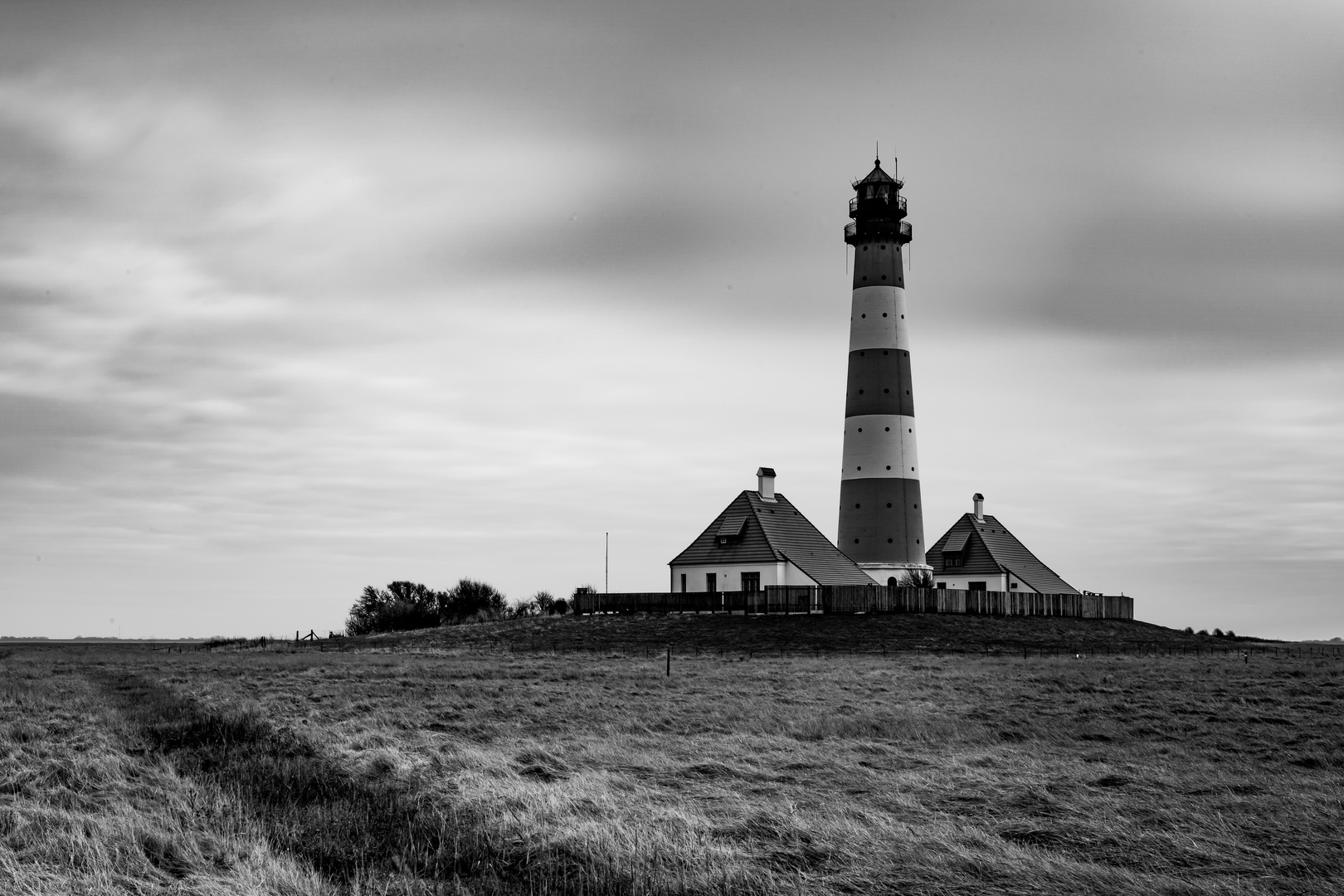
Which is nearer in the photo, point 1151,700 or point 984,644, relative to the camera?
point 1151,700

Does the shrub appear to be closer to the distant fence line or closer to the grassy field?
the distant fence line

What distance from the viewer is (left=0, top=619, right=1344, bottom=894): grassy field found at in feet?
33.1

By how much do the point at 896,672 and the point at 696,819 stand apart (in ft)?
82.1

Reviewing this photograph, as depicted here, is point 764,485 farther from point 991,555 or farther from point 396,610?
point 396,610

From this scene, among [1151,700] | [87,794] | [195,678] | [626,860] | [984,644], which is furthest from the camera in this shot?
[984,644]

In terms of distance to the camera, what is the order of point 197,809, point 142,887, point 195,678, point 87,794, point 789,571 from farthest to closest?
point 789,571 → point 195,678 → point 87,794 → point 197,809 → point 142,887

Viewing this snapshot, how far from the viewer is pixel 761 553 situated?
6625 cm

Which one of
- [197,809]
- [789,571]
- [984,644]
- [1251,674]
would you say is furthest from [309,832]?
[789,571]

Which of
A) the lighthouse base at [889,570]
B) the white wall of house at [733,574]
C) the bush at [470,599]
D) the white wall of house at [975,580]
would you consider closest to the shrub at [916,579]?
the lighthouse base at [889,570]

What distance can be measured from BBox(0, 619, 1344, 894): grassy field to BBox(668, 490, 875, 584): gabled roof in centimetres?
3602

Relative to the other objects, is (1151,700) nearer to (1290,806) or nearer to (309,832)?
(1290,806)

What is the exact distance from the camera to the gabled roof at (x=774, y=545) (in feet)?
218

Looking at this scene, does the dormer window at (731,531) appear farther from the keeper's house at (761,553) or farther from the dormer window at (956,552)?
the dormer window at (956,552)

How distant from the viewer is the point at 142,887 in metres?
9.31
